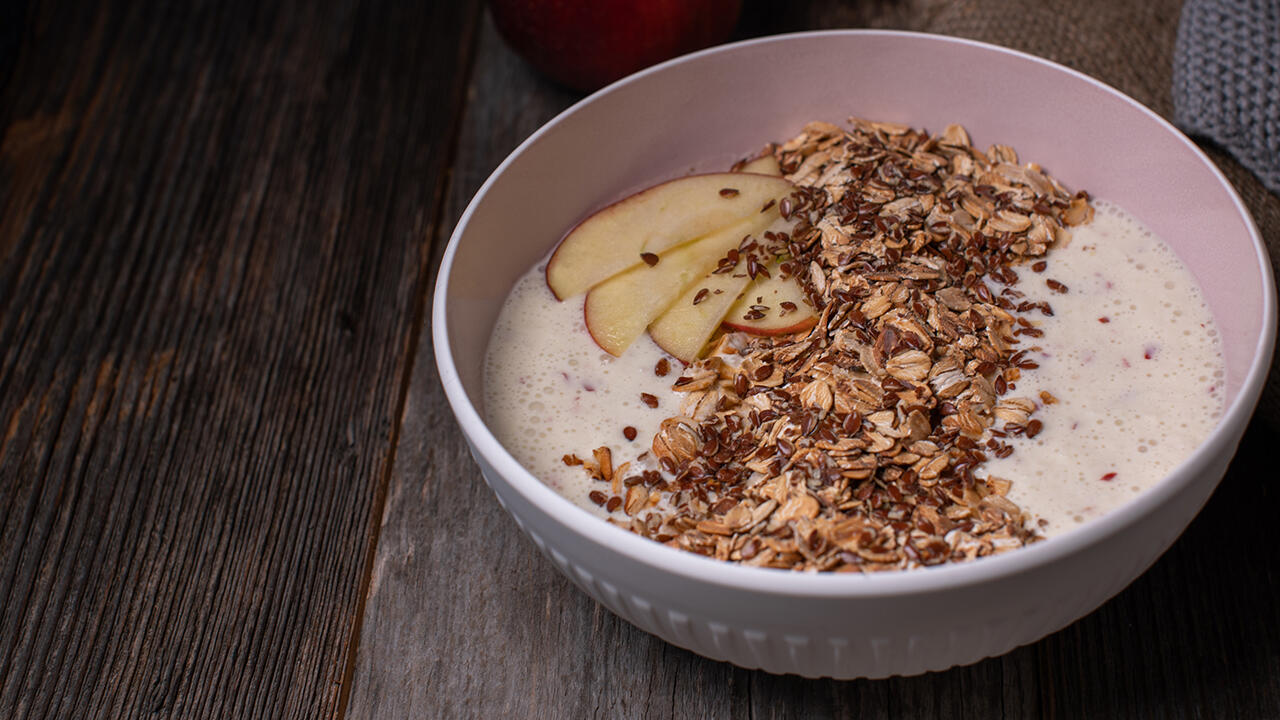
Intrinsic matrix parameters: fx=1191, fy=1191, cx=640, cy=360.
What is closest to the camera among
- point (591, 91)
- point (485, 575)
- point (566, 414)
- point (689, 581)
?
point (689, 581)

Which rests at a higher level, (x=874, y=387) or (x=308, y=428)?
(x=874, y=387)

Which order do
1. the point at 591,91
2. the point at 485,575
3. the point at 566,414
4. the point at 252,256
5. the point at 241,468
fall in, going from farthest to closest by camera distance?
the point at 591,91, the point at 252,256, the point at 241,468, the point at 485,575, the point at 566,414

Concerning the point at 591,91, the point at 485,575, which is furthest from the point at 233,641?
the point at 591,91

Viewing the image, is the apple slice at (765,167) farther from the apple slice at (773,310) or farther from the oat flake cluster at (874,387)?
the apple slice at (773,310)

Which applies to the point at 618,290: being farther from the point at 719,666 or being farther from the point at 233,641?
the point at 233,641

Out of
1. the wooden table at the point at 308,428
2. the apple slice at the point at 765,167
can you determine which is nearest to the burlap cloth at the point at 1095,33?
the wooden table at the point at 308,428

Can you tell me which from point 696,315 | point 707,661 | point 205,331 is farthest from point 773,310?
point 205,331

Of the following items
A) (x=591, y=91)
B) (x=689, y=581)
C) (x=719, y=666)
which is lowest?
(x=719, y=666)

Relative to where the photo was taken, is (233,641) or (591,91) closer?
(233,641)

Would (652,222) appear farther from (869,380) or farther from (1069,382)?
(1069,382)
